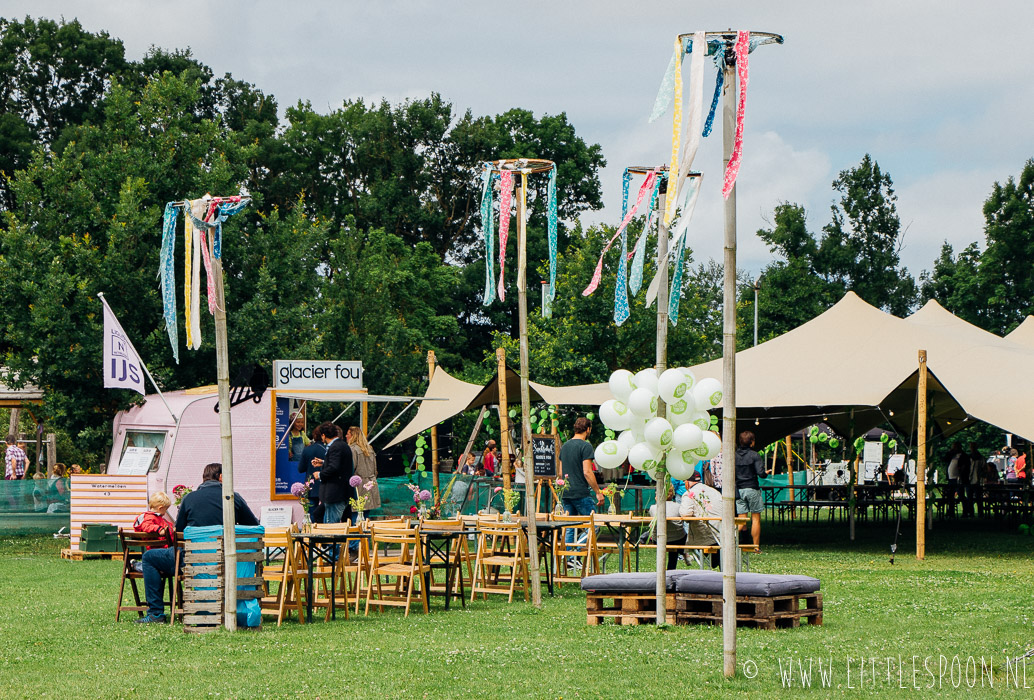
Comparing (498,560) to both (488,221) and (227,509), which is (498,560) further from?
(488,221)

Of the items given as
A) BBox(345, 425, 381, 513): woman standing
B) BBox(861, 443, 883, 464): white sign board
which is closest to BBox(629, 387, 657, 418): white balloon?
BBox(345, 425, 381, 513): woman standing

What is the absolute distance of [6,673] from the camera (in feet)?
27.6

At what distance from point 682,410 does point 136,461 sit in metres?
12.7

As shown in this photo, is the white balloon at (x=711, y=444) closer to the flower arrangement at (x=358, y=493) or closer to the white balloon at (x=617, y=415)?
the white balloon at (x=617, y=415)

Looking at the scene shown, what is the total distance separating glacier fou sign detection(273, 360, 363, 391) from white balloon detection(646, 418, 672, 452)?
10322mm

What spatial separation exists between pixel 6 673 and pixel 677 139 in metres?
5.46

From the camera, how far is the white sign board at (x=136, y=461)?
64.0 ft

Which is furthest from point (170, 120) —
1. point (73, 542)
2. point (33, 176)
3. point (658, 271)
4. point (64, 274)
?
point (658, 271)

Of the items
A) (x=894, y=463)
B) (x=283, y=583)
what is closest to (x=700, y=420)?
(x=283, y=583)

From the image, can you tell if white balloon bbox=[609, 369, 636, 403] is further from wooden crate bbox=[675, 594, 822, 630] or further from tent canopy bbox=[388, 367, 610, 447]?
tent canopy bbox=[388, 367, 610, 447]

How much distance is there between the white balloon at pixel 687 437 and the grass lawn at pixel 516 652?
1.38 m

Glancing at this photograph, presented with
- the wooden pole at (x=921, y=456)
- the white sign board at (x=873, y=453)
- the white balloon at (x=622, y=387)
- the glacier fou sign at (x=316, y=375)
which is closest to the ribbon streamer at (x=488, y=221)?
the white balloon at (x=622, y=387)

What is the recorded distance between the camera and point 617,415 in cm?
937

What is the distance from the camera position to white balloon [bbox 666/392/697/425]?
30.1 ft
